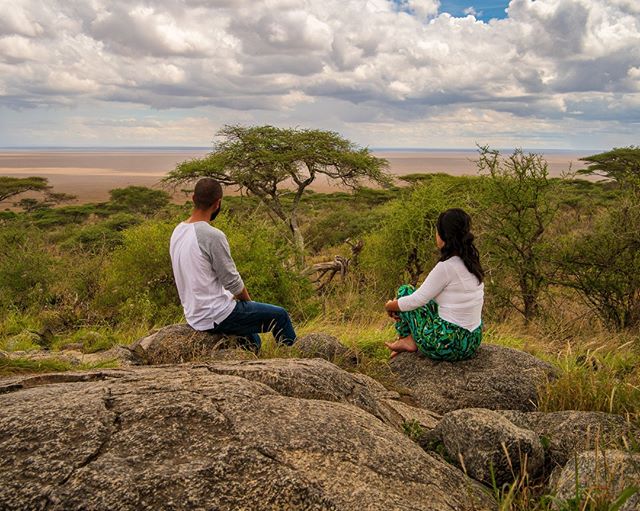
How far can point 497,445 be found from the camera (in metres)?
2.79

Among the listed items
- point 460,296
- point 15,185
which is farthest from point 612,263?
Answer: point 15,185

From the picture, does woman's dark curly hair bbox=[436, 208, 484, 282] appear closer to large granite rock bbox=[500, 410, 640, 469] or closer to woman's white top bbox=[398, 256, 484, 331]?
woman's white top bbox=[398, 256, 484, 331]

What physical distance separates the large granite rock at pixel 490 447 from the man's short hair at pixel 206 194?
2553 mm

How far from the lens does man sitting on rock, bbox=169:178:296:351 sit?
14.8ft

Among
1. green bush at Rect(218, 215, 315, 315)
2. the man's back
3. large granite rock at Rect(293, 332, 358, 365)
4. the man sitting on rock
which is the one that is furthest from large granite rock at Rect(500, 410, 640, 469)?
green bush at Rect(218, 215, 315, 315)

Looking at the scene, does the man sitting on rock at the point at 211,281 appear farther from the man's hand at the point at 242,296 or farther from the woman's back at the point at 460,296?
Result: the woman's back at the point at 460,296

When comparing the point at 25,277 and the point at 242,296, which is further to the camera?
the point at 25,277

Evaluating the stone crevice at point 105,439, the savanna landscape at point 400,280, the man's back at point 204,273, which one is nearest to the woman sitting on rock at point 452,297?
the savanna landscape at point 400,280

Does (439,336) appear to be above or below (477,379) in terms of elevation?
above

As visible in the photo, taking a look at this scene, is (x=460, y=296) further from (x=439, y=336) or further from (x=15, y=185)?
(x=15, y=185)

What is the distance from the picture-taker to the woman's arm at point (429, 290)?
457 cm

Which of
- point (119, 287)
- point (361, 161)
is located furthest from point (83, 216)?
point (119, 287)

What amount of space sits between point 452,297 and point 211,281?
6.39 ft

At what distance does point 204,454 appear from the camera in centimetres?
212
